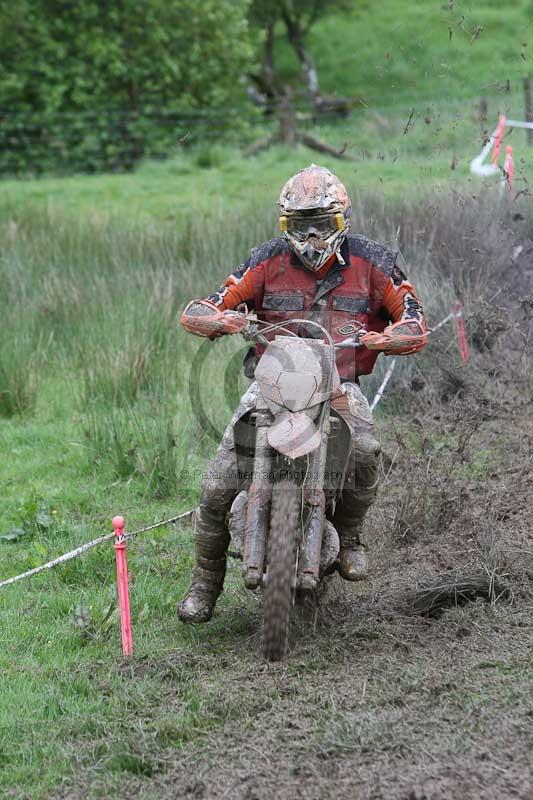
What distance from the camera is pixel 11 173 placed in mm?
27312

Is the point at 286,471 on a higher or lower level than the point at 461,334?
higher

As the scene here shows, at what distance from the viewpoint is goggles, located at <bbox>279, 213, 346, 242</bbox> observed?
17.4ft

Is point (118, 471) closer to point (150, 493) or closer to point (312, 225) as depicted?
point (150, 493)

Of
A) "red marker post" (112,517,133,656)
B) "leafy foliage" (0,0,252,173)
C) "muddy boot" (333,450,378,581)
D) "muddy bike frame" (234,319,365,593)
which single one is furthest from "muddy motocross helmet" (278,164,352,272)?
"leafy foliage" (0,0,252,173)

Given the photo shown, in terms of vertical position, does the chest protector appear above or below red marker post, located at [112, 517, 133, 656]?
above

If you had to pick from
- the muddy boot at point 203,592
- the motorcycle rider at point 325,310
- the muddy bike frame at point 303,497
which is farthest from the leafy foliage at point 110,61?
the muddy bike frame at point 303,497

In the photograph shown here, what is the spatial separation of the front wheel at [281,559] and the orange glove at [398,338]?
758 mm

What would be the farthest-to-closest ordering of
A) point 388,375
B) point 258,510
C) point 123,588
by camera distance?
point 388,375
point 123,588
point 258,510

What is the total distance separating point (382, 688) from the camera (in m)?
4.54

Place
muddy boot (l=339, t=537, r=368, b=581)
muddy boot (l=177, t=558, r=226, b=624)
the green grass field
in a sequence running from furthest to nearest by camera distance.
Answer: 1. muddy boot (l=177, t=558, r=226, b=624)
2. muddy boot (l=339, t=537, r=368, b=581)
3. the green grass field

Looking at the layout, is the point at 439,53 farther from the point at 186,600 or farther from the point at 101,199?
the point at 186,600

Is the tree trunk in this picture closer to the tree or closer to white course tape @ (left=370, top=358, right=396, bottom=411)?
the tree

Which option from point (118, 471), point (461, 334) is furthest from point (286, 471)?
point (461, 334)

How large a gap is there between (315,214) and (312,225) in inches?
2.4
